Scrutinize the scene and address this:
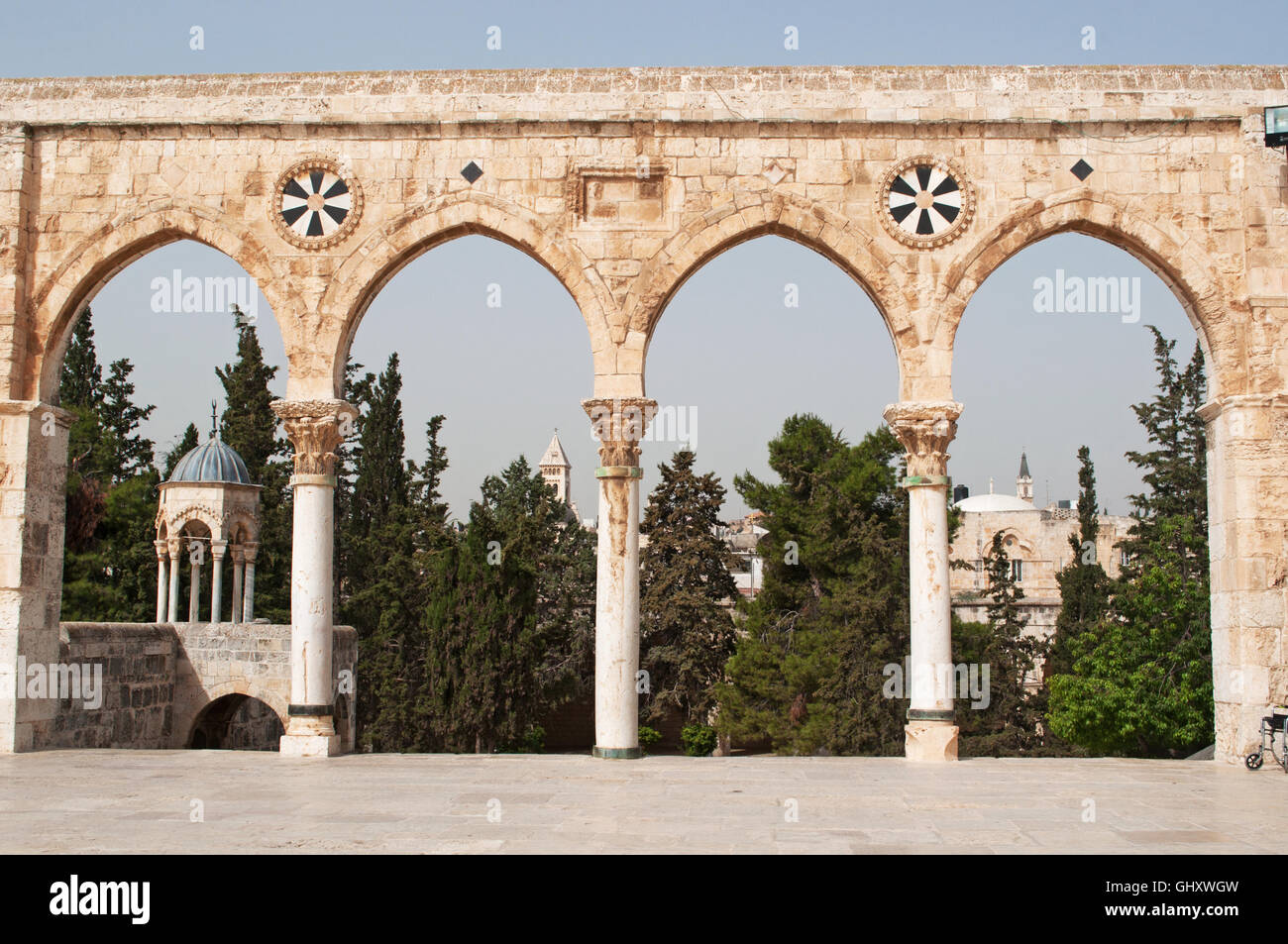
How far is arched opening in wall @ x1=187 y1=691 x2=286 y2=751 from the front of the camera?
Result: 18958 mm

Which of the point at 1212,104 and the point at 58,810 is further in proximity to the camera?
the point at 1212,104

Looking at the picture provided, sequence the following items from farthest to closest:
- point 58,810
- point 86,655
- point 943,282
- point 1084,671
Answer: point 1084,671
point 86,655
point 943,282
point 58,810

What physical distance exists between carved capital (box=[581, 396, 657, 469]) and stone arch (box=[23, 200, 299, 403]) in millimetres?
3015

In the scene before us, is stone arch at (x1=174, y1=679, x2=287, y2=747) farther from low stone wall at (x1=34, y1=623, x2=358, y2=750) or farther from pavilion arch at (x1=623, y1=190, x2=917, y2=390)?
pavilion arch at (x1=623, y1=190, x2=917, y2=390)

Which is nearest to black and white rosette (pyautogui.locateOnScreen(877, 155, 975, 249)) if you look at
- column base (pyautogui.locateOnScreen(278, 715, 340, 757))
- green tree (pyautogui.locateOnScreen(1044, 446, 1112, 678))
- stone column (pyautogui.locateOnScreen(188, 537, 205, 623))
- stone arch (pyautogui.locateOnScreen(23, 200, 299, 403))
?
stone arch (pyautogui.locateOnScreen(23, 200, 299, 403))

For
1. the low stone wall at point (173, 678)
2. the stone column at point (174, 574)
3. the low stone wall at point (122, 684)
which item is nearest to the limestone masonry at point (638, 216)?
the low stone wall at point (122, 684)

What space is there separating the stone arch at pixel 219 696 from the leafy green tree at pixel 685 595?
1240cm

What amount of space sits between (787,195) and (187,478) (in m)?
12.9

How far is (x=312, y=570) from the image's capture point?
11.3 meters

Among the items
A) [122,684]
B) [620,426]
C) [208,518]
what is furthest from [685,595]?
[620,426]

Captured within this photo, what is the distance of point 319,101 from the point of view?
1170 cm

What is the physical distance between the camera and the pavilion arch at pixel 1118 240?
1116 cm
